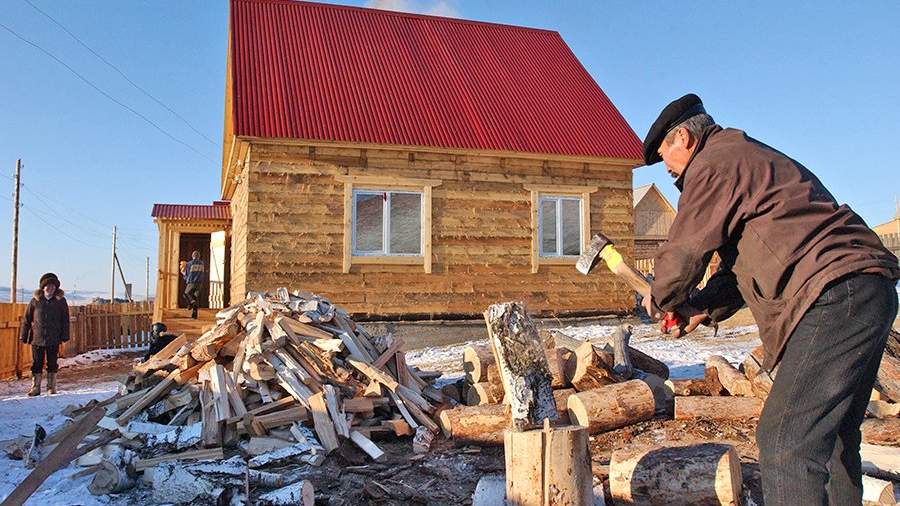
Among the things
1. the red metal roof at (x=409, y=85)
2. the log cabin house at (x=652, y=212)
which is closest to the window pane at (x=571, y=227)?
the red metal roof at (x=409, y=85)

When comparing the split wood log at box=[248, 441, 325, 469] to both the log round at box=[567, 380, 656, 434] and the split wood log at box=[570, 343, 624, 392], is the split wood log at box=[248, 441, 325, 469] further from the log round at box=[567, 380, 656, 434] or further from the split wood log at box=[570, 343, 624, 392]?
the split wood log at box=[570, 343, 624, 392]

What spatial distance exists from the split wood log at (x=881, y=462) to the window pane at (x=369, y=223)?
9171 millimetres

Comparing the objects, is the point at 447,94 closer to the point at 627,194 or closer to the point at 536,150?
the point at 536,150

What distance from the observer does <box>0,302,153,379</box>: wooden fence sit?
45.4 feet

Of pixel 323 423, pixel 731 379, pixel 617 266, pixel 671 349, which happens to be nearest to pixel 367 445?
pixel 323 423

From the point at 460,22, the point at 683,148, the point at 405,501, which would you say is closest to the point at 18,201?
the point at 460,22

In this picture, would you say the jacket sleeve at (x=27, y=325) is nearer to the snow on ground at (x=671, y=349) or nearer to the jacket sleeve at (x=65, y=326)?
the jacket sleeve at (x=65, y=326)

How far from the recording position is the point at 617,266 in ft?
11.2

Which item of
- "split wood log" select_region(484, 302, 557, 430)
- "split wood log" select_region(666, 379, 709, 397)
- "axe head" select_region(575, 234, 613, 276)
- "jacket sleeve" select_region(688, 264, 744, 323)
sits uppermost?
"axe head" select_region(575, 234, 613, 276)

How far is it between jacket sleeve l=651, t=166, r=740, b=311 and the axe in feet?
1.07

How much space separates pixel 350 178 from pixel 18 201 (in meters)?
22.8

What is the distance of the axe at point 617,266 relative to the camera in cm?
Answer: 319

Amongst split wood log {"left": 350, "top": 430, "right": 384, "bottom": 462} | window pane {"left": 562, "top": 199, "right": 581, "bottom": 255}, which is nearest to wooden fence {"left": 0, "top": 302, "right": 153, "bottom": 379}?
split wood log {"left": 350, "top": 430, "right": 384, "bottom": 462}

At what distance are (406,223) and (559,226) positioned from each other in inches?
128
